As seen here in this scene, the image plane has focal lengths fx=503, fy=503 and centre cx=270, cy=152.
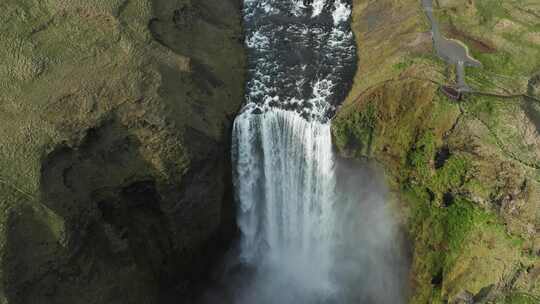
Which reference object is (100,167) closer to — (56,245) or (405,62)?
(56,245)

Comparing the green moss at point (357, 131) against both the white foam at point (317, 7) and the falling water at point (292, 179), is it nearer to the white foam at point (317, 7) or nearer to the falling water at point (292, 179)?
the falling water at point (292, 179)

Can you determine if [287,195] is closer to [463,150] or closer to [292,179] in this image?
[292,179]

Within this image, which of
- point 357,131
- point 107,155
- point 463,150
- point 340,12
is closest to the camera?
point 107,155

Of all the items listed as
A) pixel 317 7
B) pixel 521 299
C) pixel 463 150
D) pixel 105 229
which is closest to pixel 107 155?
pixel 105 229

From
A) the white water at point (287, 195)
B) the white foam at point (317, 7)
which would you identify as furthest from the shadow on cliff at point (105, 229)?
the white foam at point (317, 7)

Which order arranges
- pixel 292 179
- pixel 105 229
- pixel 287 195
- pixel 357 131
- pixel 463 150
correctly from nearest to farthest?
pixel 105 229, pixel 463 150, pixel 357 131, pixel 292 179, pixel 287 195

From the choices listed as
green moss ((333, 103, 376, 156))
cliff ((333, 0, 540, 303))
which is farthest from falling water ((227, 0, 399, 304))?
cliff ((333, 0, 540, 303))

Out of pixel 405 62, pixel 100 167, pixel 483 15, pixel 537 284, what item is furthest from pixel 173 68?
pixel 537 284
